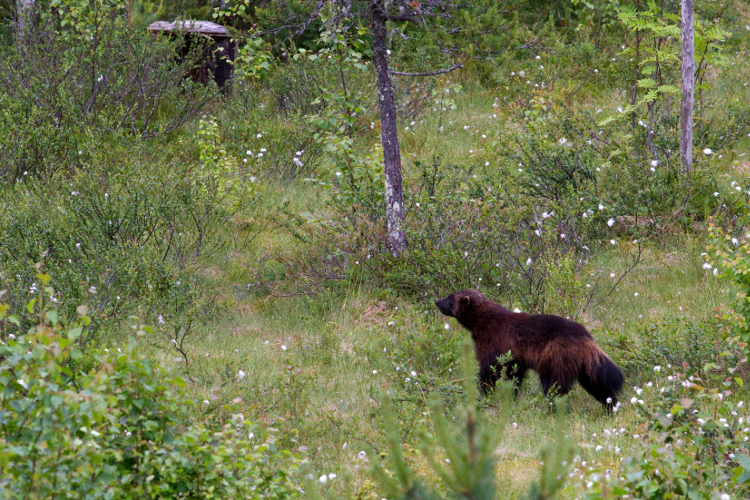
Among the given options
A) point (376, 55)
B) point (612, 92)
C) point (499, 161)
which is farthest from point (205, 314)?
point (612, 92)

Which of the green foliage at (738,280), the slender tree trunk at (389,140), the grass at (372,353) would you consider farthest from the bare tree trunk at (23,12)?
the green foliage at (738,280)

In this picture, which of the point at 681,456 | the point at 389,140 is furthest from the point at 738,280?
the point at 389,140

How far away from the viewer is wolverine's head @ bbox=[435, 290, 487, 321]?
635 cm

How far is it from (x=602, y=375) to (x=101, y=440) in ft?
11.4

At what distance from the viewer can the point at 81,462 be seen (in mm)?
2988

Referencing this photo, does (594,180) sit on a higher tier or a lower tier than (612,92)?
lower

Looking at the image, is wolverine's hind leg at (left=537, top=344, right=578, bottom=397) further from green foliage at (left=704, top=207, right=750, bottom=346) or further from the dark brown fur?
green foliage at (left=704, top=207, right=750, bottom=346)

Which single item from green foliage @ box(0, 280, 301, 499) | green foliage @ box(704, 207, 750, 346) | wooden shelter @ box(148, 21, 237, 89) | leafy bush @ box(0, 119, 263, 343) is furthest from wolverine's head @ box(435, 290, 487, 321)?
wooden shelter @ box(148, 21, 237, 89)

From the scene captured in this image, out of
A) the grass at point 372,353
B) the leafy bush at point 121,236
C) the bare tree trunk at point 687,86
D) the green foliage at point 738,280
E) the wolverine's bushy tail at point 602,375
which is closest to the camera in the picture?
the green foliage at point 738,280

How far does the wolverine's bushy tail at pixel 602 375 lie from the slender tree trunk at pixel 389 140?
281 cm

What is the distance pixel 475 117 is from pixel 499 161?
296cm

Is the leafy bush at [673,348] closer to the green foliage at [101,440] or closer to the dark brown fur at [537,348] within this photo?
the dark brown fur at [537,348]

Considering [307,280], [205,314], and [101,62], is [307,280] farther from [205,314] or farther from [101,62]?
[101,62]

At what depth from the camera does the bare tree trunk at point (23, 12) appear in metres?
11.6
